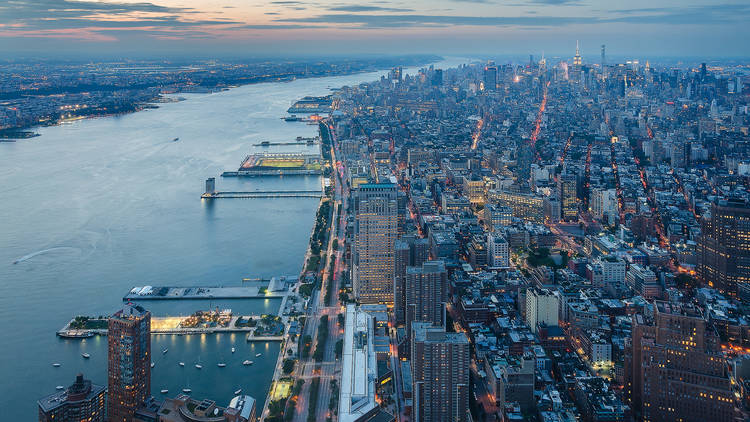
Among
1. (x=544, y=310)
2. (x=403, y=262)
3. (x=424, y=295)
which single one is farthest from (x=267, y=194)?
(x=544, y=310)

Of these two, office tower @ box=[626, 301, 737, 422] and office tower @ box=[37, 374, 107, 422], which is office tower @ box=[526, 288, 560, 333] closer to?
office tower @ box=[626, 301, 737, 422]

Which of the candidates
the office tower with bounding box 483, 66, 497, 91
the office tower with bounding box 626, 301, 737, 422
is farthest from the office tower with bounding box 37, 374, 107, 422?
the office tower with bounding box 483, 66, 497, 91

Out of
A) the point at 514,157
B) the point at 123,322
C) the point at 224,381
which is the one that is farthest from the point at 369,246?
the point at 514,157

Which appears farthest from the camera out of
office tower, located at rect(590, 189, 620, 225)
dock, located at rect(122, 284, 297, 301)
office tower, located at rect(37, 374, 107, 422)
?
office tower, located at rect(590, 189, 620, 225)

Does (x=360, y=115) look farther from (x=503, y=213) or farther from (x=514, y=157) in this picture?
(x=503, y=213)

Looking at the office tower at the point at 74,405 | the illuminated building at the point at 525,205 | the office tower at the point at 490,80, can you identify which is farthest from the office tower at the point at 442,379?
the office tower at the point at 490,80

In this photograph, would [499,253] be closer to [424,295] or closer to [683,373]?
[424,295]

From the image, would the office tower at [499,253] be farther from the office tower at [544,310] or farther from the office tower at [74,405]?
the office tower at [74,405]
